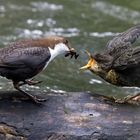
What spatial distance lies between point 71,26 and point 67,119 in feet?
20.6

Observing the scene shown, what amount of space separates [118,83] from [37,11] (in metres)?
Answer: 6.93

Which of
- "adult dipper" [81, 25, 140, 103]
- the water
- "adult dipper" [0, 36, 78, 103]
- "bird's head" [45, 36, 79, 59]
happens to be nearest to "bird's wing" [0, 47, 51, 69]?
"adult dipper" [0, 36, 78, 103]

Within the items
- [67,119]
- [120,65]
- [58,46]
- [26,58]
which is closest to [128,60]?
[120,65]

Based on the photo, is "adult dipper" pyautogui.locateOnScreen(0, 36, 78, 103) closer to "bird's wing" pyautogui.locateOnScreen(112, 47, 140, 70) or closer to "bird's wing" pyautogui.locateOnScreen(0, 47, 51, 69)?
"bird's wing" pyautogui.locateOnScreen(0, 47, 51, 69)

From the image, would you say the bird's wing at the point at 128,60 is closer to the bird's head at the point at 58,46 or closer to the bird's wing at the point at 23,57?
the bird's head at the point at 58,46

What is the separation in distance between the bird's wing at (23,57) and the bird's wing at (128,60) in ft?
2.33

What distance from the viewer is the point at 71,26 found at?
11.2 m

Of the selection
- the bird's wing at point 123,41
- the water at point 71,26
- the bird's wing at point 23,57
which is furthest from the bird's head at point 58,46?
the water at point 71,26

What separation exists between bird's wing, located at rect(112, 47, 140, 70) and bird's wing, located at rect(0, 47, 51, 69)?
709mm

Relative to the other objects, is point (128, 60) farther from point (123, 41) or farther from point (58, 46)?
point (58, 46)

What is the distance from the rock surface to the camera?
4902 mm

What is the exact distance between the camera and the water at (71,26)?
812 centimetres

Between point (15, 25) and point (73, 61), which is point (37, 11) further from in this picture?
point (73, 61)

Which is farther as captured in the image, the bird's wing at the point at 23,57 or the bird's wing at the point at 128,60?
the bird's wing at the point at 128,60
